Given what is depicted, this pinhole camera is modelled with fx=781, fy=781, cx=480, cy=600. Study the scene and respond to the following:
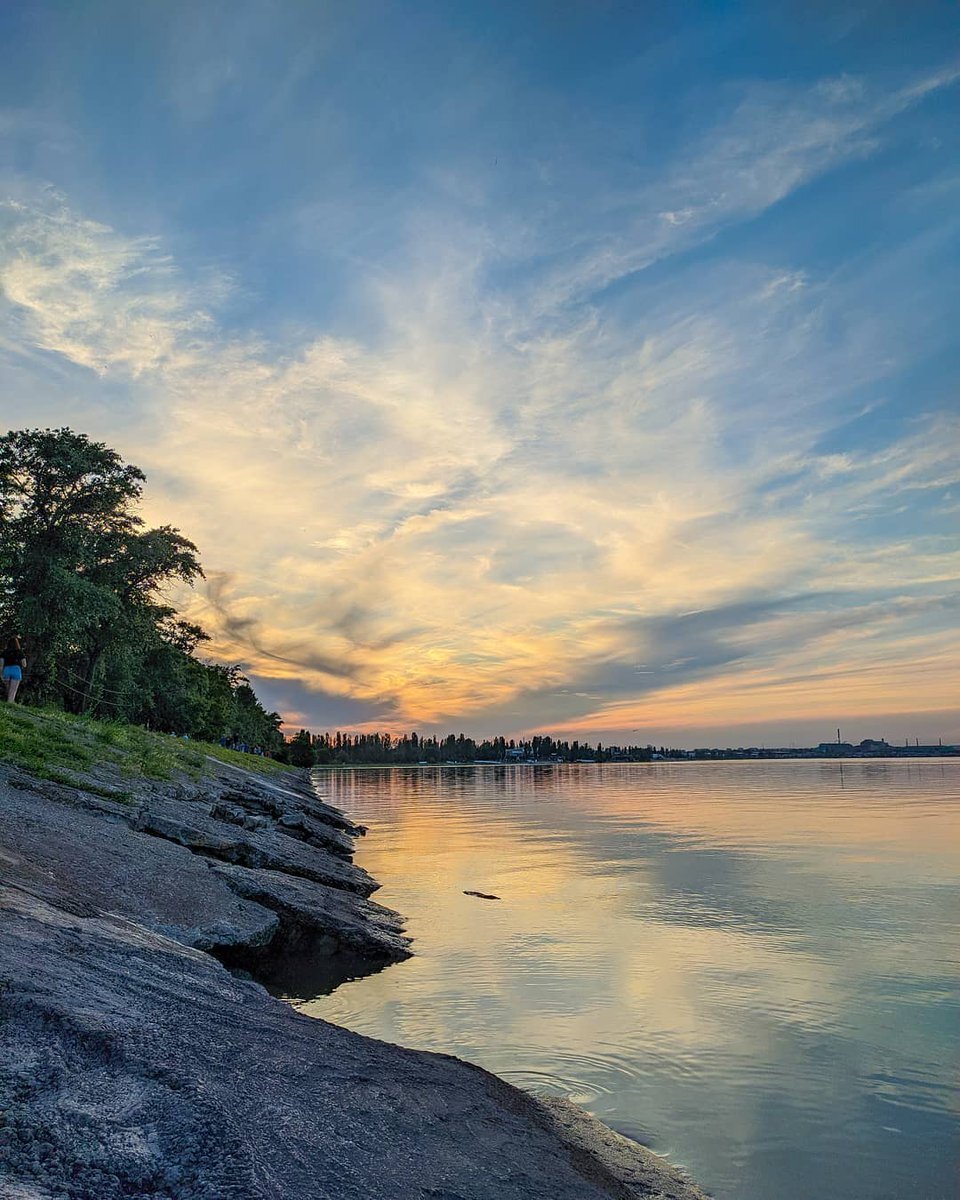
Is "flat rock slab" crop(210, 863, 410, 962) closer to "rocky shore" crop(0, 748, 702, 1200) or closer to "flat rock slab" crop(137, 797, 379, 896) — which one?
"flat rock slab" crop(137, 797, 379, 896)

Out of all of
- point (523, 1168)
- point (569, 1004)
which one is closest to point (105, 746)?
point (569, 1004)

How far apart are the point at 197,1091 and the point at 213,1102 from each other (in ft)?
0.52

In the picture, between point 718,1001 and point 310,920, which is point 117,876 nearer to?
point 310,920

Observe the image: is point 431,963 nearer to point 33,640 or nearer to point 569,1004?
point 569,1004

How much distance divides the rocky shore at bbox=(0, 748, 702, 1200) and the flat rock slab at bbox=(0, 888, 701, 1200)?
1 cm

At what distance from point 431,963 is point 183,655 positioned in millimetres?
60403

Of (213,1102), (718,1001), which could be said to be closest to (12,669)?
(718,1001)

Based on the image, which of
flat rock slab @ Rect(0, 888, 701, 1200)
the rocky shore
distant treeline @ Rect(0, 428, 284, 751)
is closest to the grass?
the rocky shore

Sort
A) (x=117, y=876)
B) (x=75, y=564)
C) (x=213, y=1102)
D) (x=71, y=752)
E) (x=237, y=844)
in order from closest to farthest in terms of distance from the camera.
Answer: (x=213, y=1102) < (x=117, y=876) < (x=237, y=844) < (x=71, y=752) < (x=75, y=564)

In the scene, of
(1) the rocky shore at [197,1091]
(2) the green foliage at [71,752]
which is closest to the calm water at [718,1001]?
(1) the rocky shore at [197,1091]

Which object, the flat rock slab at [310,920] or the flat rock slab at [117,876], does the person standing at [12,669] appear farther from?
the flat rock slab at [310,920]

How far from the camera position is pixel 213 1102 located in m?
5.14

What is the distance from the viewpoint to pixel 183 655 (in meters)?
69.5

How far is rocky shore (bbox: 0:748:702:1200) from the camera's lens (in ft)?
14.7
